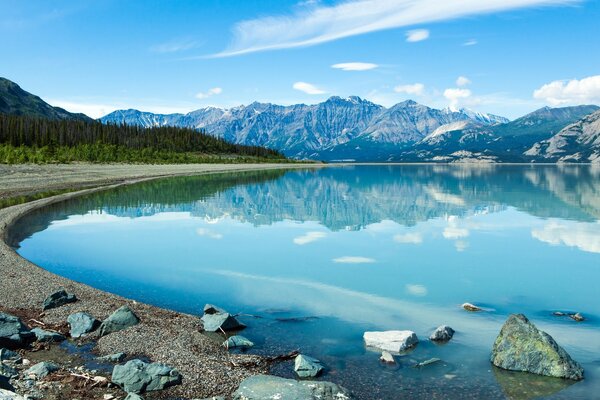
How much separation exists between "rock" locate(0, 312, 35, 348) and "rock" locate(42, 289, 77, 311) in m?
2.75

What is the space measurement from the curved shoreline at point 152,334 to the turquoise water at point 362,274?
1.30 metres

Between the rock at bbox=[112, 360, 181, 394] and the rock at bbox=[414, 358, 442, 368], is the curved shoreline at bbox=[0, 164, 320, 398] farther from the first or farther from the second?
the rock at bbox=[414, 358, 442, 368]

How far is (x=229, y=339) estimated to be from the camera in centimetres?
1363

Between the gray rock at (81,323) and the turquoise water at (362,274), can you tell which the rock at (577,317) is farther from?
the gray rock at (81,323)

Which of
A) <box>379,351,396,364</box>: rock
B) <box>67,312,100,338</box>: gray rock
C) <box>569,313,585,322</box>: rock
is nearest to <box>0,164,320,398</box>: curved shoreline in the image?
<box>67,312,100,338</box>: gray rock

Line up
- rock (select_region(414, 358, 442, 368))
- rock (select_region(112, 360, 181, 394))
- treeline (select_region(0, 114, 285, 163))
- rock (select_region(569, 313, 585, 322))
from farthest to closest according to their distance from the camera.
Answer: treeline (select_region(0, 114, 285, 163)), rock (select_region(569, 313, 585, 322)), rock (select_region(414, 358, 442, 368)), rock (select_region(112, 360, 181, 394))

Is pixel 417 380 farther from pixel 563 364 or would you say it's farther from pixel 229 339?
pixel 229 339

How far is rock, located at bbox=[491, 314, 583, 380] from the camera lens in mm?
11625

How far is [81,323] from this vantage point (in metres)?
14.1

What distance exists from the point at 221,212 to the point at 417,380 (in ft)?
124

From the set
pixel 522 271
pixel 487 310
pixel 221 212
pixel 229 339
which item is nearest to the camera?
pixel 229 339

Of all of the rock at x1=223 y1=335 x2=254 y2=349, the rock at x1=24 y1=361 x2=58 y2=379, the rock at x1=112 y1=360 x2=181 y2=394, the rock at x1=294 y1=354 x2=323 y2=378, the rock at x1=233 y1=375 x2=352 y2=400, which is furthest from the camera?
the rock at x1=223 y1=335 x2=254 y2=349

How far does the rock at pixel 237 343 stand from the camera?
1350cm

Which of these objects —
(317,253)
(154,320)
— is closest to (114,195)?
(317,253)
